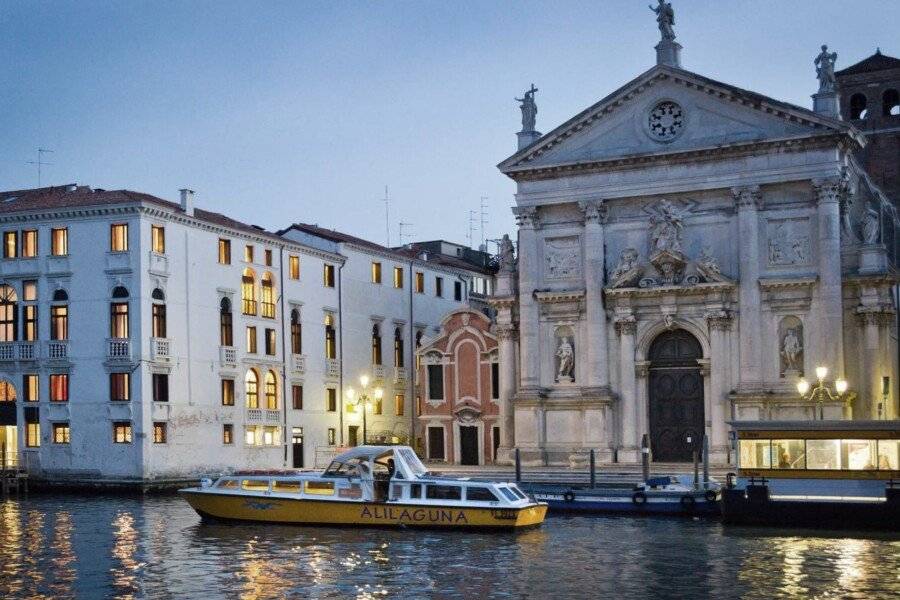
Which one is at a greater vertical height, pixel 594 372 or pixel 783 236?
pixel 783 236

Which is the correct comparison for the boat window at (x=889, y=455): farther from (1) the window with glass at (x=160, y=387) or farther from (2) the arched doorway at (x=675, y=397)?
(1) the window with glass at (x=160, y=387)

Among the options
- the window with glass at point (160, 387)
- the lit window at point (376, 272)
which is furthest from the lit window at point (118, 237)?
the lit window at point (376, 272)

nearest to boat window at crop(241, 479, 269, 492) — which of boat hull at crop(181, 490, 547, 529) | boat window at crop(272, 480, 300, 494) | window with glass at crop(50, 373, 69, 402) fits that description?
boat window at crop(272, 480, 300, 494)

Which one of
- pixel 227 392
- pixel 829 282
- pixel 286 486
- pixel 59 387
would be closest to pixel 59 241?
pixel 59 387

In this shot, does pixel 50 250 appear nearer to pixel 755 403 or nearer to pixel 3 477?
pixel 3 477

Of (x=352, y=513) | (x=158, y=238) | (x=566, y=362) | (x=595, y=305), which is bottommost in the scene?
(x=352, y=513)

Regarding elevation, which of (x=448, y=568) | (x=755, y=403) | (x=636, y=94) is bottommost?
(x=448, y=568)

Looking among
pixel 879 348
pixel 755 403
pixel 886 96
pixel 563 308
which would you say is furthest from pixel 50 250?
pixel 886 96

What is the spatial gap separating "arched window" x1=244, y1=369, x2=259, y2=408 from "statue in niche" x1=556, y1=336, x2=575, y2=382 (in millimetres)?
13206

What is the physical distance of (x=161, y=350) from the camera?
51438 millimetres

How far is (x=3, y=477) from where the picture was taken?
49.8 meters

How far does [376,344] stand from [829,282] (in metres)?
24.5

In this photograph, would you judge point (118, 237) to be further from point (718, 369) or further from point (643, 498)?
point (643, 498)

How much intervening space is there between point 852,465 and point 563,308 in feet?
57.8
